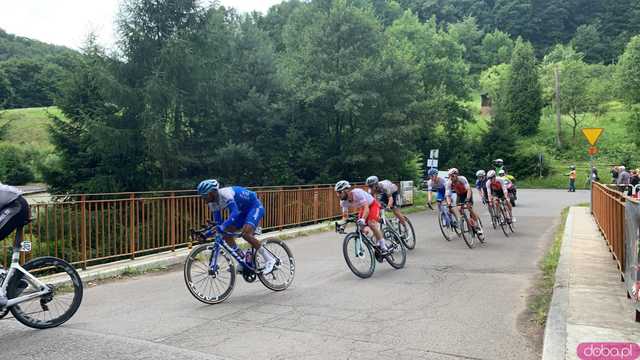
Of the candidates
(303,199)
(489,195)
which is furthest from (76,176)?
(489,195)

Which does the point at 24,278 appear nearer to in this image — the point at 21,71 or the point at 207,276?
the point at 207,276

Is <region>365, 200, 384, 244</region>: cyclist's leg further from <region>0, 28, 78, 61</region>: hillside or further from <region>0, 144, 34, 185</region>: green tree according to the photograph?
<region>0, 28, 78, 61</region>: hillside

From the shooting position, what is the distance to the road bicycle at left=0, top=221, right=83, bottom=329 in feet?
18.7

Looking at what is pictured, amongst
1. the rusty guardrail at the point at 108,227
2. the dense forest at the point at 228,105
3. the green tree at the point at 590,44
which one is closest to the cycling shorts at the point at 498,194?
the rusty guardrail at the point at 108,227

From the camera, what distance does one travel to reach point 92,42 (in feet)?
89.5

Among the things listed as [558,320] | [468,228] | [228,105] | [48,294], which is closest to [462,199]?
[468,228]

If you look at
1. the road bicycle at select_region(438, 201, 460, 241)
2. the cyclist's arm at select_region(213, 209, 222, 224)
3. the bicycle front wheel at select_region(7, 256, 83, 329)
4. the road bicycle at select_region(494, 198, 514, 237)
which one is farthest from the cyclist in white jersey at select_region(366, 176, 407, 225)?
the bicycle front wheel at select_region(7, 256, 83, 329)

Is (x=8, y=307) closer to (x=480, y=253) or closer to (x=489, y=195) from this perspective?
(x=480, y=253)

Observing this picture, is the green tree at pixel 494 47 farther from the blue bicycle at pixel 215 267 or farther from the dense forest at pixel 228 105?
the blue bicycle at pixel 215 267

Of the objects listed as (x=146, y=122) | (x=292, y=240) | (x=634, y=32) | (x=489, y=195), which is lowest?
(x=292, y=240)

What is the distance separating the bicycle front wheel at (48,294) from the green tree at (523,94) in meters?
63.7

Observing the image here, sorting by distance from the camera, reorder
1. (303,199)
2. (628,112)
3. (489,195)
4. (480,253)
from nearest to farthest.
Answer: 1. (480,253)
2. (489,195)
3. (303,199)
4. (628,112)

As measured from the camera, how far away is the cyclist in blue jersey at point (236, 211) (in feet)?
23.6

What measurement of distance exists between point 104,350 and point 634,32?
123m
